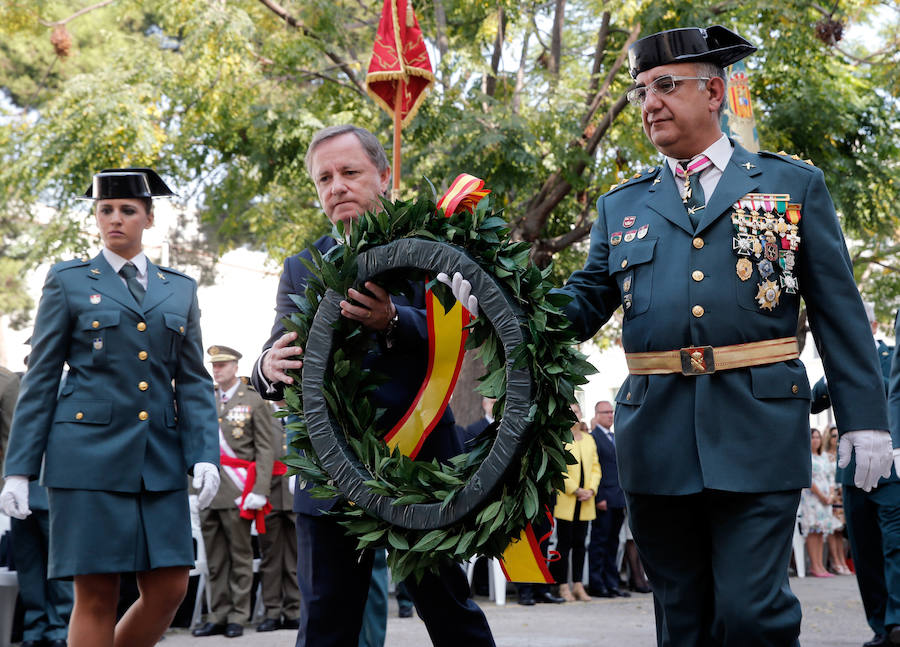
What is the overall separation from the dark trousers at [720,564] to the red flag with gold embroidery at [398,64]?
5181 mm

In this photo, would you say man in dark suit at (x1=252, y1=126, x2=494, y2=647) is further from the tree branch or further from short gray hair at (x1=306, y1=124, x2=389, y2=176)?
the tree branch

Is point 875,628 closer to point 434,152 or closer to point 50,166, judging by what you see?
point 434,152

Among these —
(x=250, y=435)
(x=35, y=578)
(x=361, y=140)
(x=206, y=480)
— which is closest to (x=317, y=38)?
(x=250, y=435)

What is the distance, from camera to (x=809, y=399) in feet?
10.7

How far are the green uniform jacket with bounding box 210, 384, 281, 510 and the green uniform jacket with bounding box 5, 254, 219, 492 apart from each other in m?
4.23

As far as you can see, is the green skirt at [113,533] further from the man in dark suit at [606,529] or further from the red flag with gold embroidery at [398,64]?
the man in dark suit at [606,529]

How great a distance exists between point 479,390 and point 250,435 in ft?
20.7

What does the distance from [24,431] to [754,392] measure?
3039 mm

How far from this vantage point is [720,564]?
3.16 meters

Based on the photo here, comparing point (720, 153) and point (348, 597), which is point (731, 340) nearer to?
point (720, 153)

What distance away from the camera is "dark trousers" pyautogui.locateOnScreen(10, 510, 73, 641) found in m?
7.34

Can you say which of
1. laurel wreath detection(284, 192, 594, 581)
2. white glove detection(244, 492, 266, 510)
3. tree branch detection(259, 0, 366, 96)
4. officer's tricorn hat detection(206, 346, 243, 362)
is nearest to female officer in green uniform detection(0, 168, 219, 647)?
laurel wreath detection(284, 192, 594, 581)

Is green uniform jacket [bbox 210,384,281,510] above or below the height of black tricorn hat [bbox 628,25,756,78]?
below

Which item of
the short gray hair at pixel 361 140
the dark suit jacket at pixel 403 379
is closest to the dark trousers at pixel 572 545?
the dark suit jacket at pixel 403 379
